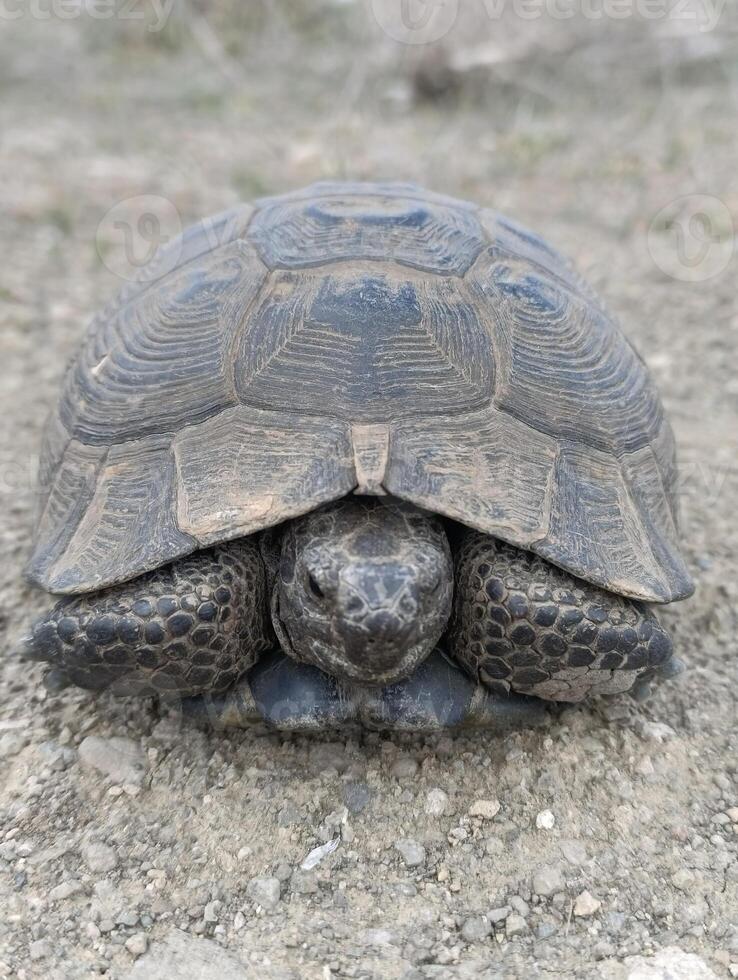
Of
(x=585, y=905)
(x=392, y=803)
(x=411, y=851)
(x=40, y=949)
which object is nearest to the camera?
(x=40, y=949)

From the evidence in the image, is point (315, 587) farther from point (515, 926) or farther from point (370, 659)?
point (515, 926)

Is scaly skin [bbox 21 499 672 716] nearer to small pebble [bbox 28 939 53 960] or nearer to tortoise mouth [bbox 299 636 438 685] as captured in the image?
tortoise mouth [bbox 299 636 438 685]

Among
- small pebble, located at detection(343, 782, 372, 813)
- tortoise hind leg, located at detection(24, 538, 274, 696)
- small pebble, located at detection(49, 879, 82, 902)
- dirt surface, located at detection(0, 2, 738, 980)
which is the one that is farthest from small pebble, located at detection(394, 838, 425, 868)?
small pebble, located at detection(49, 879, 82, 902)

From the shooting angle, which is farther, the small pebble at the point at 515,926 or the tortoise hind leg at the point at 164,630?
the tortoise hind leg at the point at 164,630

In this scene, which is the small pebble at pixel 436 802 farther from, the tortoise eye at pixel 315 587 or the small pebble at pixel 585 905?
the tortoise eye at pixel 315 587

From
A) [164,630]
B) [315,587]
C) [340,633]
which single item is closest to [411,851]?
[340,633]

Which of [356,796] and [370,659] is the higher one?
[370,659]

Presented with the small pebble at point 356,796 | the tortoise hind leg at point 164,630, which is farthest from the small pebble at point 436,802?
the tortoise hind leg at point 164,630

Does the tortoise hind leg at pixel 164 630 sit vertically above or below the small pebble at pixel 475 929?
above
